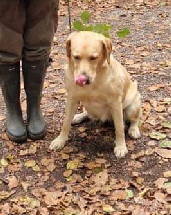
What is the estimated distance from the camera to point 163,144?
358 cm

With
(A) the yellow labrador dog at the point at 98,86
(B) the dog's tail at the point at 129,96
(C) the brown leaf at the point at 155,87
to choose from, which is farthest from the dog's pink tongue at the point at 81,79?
(C) the brown leaf at the point at 155,87

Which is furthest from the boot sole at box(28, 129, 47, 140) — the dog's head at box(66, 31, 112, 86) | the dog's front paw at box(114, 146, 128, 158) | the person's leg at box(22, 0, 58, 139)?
the dog's head at box(66, 31, 112, 86)

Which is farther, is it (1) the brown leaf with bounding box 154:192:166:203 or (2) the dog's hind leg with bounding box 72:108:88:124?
(2) the dog's hind leg with bounding box 72:108:88:124

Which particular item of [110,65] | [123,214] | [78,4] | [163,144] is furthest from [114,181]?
[78,4]

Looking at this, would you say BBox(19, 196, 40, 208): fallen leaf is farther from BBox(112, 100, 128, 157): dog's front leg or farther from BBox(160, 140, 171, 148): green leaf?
BBox(160, 140, 171, 148): green leaf

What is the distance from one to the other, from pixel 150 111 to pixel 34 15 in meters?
1.56

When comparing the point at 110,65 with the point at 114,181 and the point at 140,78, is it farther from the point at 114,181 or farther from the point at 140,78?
the point at 140,78

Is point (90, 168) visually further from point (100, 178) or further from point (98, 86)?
point (98, 86)

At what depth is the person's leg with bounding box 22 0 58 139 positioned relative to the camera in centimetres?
325

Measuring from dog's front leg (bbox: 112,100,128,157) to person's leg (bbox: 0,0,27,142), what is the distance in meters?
0.80

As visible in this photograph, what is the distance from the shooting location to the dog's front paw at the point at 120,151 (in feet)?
11.2

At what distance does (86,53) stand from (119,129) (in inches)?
31.5

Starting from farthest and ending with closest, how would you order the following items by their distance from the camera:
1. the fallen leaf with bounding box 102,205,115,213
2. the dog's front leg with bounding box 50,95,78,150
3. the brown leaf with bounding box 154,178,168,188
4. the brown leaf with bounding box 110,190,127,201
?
the dog's front leg with bounding box 50,95,78,150, the brown leaf with bounding box 154,178,168,188, the brown leaf with bounding box 110,190,127,201, the fallen leaf with bounding box 102,205,115,213

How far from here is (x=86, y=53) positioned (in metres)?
2.92
